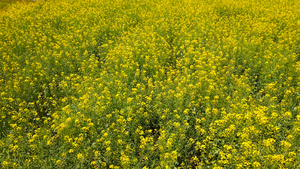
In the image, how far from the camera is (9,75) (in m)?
6.70

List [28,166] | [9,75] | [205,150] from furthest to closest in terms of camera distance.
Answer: [9,75], [205,150], [28,166]

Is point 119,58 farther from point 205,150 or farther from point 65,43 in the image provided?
point 205,150

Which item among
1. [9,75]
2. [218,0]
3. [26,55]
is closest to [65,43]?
[26,55]

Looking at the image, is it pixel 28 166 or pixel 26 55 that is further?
pixel 26 55

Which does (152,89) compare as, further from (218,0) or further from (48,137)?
(218,0)

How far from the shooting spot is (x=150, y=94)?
5453 mm

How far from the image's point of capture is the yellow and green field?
3795 mm

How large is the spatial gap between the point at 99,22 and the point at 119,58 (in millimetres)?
4034

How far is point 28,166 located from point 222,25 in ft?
32.1

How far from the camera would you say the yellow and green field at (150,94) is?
3.79 m

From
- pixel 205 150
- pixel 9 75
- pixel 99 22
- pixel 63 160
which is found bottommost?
pixel 205 150

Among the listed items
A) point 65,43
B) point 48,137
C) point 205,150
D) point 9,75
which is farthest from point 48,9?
point 205,150

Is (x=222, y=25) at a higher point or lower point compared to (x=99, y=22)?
lower

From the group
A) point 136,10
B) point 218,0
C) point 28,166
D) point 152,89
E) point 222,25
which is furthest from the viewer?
point 218,0
